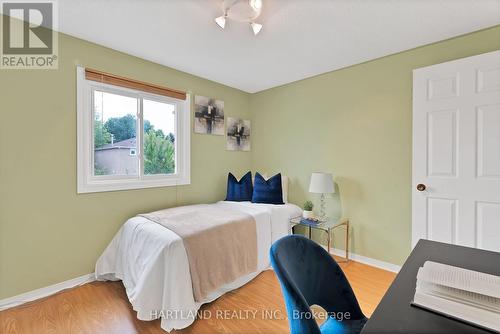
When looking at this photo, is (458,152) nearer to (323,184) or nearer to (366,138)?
(366,138)

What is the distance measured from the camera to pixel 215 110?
3.30 m

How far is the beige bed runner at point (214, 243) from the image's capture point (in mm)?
1799

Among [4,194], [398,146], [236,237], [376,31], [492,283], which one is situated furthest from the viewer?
[398,146]

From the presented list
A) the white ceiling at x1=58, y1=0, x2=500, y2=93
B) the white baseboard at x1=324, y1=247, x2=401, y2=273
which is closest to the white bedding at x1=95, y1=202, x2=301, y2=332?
the white baseboard at x1=324, y1=247, x2=401, y2=273

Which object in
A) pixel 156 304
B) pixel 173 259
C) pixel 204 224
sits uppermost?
pixel 204 224

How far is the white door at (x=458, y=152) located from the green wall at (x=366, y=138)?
20cm

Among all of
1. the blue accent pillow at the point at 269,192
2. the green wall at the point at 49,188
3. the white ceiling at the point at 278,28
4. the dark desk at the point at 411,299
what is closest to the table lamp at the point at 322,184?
the blue accent pillow at the point at 269,192

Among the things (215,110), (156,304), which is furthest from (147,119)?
(156,304)

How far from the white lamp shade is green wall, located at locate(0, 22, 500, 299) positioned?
23 centimetres

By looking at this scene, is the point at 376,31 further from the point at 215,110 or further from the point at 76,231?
the point at 76,231

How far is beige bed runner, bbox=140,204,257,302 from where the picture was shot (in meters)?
1.80

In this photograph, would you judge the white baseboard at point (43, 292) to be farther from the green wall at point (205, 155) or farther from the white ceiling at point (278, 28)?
the white ceiling at point (278, 28)

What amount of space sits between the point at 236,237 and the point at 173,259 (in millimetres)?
651

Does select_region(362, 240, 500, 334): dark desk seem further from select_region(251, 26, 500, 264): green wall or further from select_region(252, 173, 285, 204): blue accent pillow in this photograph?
select_region(252, 173, 285, 204): blue accent pillow
